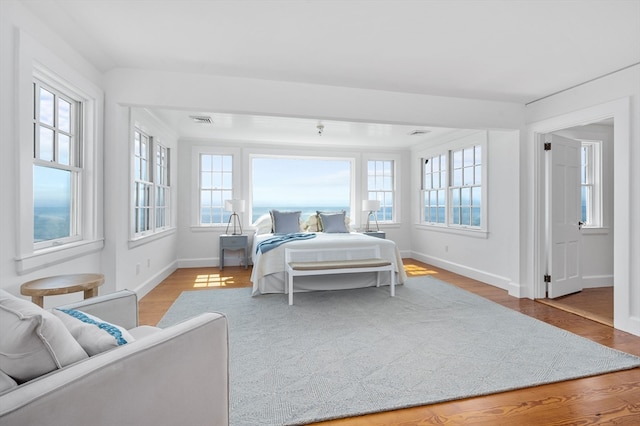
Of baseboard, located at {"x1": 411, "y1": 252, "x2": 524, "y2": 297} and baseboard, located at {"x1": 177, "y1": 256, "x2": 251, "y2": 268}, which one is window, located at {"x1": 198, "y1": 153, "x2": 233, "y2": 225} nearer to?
baseboard, located at {"x1": 177, "y1": 256, "x2": 251, "y2": 268}

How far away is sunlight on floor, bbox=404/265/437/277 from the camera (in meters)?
5.52

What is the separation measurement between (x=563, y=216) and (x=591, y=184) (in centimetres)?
116

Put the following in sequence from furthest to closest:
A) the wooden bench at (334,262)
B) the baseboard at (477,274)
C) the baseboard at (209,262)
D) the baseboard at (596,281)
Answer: the baseboard at (209,262)
the baseboard at (596,281)
the baseboard at (477,274)
the wooden bench at (334,262)

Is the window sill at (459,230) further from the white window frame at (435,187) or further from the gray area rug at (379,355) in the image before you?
the gray area rug at (379,355)

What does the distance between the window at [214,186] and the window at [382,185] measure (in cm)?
293

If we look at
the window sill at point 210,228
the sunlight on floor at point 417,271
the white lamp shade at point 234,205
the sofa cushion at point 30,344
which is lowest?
Answer: the sunlight on floor at point 417,271

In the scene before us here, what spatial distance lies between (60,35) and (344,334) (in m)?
3.29

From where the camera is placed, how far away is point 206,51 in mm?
2816

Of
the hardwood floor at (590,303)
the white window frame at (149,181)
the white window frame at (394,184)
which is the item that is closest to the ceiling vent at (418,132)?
the white window frame at (394,184)

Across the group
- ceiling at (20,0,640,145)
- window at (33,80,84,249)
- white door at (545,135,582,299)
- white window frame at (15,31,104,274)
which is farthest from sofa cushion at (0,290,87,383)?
white door at (545,135,582,299)

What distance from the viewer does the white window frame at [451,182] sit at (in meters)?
4.95

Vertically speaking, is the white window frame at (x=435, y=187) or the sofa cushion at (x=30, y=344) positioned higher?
the white window frame at (x=435, y=187)

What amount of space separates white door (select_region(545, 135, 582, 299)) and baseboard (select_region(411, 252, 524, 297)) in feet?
1.29

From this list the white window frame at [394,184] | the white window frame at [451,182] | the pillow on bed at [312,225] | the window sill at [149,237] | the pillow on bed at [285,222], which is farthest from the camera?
the white window frame at [394,184]
